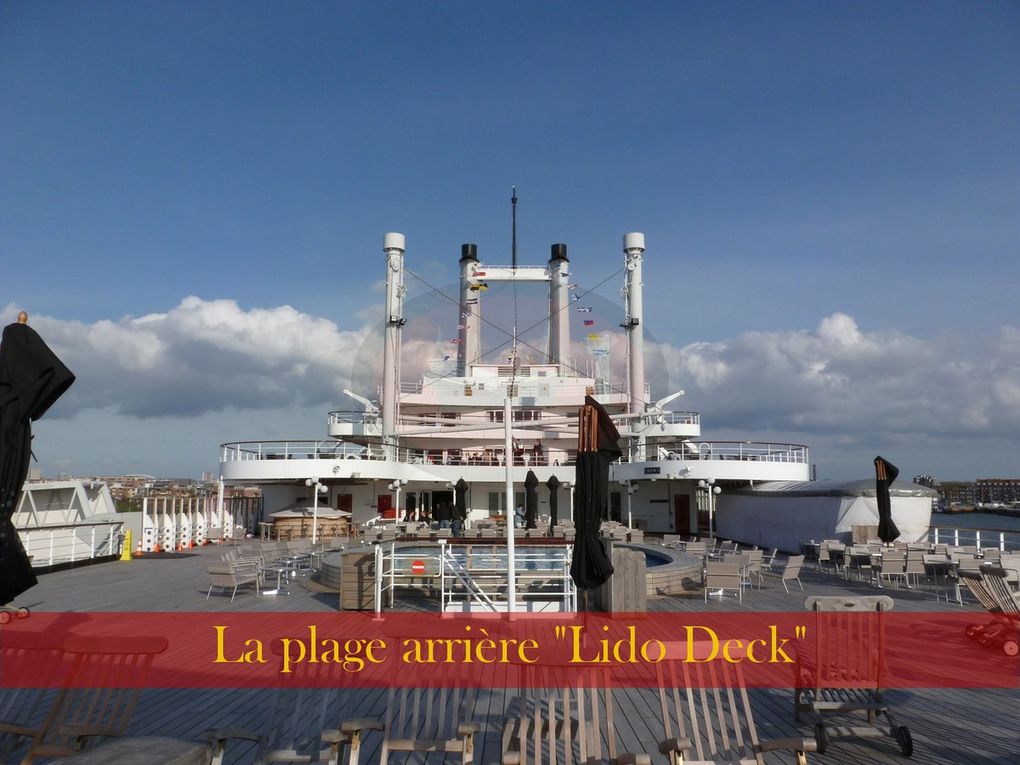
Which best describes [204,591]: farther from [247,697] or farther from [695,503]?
[695,503]

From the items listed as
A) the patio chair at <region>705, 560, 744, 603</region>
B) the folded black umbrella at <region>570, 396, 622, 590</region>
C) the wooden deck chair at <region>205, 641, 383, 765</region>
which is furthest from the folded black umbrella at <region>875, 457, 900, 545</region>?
the wooden deck chair at <region>205, 641, 383, 765</region>

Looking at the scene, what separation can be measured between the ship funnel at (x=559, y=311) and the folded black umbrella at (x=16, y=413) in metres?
32.7

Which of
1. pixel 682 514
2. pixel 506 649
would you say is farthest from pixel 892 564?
pixel 682 514

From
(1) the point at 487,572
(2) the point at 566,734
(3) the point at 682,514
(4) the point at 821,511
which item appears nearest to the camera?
(2) the point at 566,734

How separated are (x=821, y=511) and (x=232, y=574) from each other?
1548cm

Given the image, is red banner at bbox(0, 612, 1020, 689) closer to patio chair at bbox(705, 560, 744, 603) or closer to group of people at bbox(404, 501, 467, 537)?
patio chair at bbox(705, 560, 744, 603)

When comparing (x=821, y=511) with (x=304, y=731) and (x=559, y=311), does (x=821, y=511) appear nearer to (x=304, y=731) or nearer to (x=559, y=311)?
(x=304, y=731)

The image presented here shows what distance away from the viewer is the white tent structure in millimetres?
17719

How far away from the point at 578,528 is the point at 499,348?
32.8 m

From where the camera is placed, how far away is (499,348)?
38.9m

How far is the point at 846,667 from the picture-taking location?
16.2ft

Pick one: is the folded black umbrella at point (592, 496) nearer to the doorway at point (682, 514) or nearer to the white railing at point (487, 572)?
the white railing at point (487, 572)

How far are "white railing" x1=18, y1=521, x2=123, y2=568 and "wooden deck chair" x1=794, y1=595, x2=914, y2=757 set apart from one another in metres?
14.8

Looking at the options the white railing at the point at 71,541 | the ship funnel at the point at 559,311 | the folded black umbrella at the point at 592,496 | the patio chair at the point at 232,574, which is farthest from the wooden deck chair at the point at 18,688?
the ship funnel at the point at 559,311
